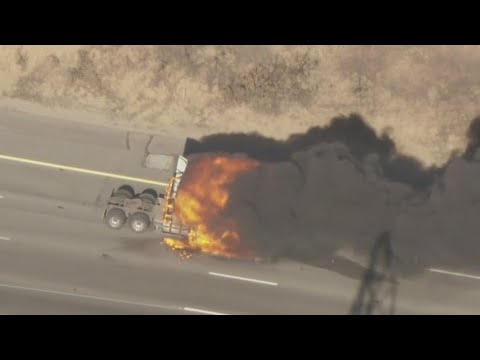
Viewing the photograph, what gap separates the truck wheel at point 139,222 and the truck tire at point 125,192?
1.11m

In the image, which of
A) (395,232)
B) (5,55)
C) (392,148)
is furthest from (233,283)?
(5,55)

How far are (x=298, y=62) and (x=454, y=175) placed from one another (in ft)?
Answer: 32.2

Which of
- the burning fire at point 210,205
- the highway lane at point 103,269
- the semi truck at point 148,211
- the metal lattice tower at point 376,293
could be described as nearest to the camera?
the burning fire at point 210,205

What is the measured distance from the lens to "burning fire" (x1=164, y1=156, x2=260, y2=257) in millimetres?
29547

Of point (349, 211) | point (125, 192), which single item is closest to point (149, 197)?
point (125, 192)

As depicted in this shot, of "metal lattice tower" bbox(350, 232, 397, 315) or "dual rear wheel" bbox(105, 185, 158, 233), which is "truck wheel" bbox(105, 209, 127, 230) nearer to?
"dual rear wheel" bbox(105, 185, 158, 233)

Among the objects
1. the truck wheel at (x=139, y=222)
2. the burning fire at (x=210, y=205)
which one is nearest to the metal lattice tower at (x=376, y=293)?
the burning fire at (x=210, y=205)

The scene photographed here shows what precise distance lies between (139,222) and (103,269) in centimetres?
283

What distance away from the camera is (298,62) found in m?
33.4

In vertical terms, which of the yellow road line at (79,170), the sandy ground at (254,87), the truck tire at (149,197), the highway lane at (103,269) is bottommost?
the highway lane at (103,269)

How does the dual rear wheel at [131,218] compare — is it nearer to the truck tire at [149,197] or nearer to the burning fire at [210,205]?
the truck tire at [149,197]

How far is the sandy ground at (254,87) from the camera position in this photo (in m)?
32.7

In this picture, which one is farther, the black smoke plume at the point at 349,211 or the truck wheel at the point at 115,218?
the truck wheel at the point at 115,218

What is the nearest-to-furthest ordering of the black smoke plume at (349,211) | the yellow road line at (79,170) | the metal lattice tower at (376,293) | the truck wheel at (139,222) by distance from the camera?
the black smoke plume at (349,211) → the truck wheel at (139,222) → the metal lattice tower at (376,293) → the yellow road line at (79,170)
